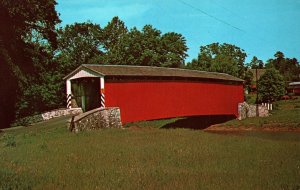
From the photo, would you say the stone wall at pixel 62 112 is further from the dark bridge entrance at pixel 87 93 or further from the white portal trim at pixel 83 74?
the white portal trim at pixel 83 74

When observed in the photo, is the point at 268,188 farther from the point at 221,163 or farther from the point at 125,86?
the point at 125,86

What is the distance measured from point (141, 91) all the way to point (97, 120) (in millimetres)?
4531

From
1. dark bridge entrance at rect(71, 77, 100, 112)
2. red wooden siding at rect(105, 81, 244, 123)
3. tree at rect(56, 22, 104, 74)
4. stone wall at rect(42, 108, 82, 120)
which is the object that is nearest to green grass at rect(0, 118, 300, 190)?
red wooden siding at rect(105, 81, 244, 123)

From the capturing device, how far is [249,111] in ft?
132

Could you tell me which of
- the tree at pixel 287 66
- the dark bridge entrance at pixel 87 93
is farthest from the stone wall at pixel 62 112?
the tree at pixel 287 66

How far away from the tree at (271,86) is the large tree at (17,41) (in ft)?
108

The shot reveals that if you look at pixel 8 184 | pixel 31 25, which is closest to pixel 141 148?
pixel 8 184

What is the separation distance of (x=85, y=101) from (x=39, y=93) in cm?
1246

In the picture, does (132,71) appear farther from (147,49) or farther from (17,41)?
(147,49)

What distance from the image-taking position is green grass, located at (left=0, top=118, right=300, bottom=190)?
838 cm

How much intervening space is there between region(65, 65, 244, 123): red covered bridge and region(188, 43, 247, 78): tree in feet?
73.8

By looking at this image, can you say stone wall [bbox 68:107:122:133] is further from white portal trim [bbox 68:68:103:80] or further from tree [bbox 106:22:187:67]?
tree [bbox 106:22:187:67]

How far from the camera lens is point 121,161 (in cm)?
1159

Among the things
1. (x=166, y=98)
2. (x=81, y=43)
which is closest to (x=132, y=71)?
(x=166, y=98)
